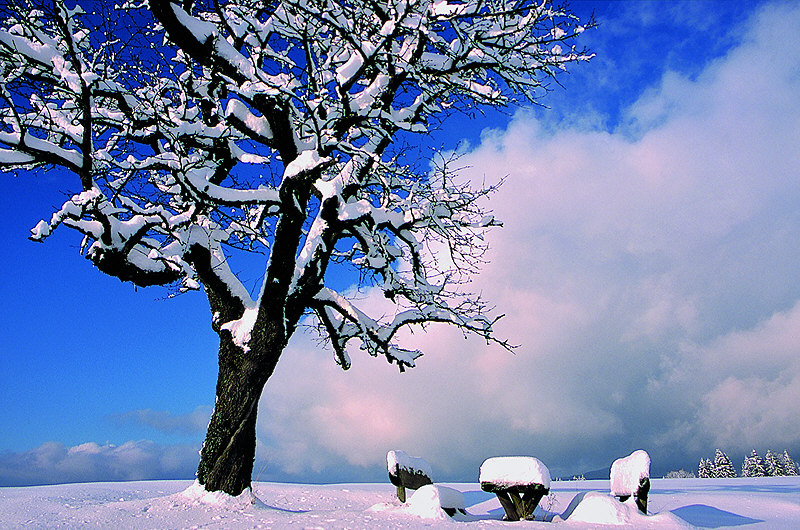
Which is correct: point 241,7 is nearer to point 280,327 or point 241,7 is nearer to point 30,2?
point 30,2

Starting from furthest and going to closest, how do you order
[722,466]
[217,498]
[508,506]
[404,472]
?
[722,466] < [404,472] < [508,506] < [217,498]

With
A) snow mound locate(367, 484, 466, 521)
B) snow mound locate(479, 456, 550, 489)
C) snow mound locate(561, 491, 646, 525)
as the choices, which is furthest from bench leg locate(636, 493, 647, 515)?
snow mound locate(367, 484, 466, 521)

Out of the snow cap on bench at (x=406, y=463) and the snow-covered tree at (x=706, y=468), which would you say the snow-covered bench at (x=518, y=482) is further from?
the snow-covered tree at (x=706, y=468)

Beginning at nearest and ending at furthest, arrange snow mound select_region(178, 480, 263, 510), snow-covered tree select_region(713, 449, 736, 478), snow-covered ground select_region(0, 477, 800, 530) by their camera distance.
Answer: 1. snow-covered ground select_region(0, 477, 800, 530)
2. snow mound select_region(178, 480, 263, 510)
3. snow-covered tree select_region(713, 449, 736, 478)

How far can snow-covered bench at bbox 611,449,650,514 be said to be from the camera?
7.09m

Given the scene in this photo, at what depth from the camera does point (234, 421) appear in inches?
291

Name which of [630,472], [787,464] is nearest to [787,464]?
[787,464]

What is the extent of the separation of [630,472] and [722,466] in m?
35.9

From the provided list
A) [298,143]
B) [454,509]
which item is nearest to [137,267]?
[298,143]

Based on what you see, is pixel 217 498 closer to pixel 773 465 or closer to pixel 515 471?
pixel 515 471

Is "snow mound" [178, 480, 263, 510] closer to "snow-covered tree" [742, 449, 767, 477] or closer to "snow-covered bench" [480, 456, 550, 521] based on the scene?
"snow-covered bench" [480, 456, 550, 521]

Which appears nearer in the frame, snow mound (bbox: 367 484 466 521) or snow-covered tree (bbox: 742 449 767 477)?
snow mound (bbox: 367 484 466 521)

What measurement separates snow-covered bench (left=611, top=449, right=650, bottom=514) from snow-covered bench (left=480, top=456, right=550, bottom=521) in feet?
4.07

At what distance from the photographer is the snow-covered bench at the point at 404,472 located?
800cm
